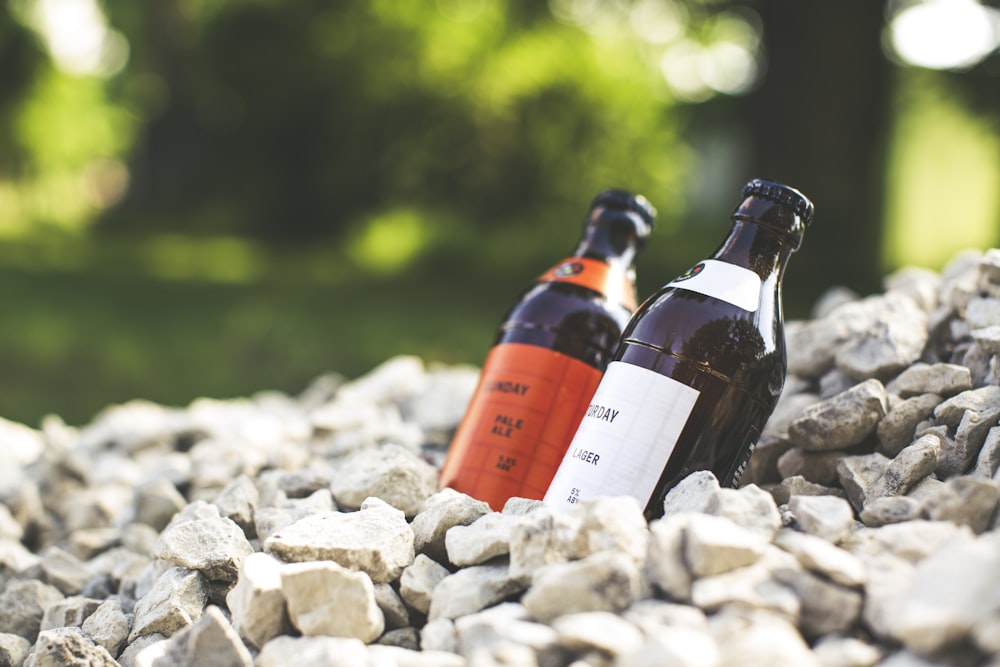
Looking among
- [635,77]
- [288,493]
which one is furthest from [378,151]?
[288,493]

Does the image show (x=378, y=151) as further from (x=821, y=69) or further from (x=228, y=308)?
(x=821, y=69)

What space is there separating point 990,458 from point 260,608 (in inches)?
51.2

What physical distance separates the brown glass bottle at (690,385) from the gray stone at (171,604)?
26.6 inches

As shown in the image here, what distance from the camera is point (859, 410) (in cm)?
210

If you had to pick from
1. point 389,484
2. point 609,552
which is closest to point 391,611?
point 609,552

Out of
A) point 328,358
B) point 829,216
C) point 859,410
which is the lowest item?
point 328,358

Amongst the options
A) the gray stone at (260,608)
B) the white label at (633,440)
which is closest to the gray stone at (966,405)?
the white label at (633,440)

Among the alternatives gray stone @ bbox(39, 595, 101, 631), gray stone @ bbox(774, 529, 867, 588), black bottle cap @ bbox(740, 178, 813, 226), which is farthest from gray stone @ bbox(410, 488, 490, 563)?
black bottle cap @ bbox(740, 178, 813, 226)

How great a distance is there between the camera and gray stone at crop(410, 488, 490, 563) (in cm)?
182

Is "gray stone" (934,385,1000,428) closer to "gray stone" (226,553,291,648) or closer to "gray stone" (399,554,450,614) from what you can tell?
"gray stone" (399,554,450,614)

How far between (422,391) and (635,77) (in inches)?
271

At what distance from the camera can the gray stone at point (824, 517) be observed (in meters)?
1.61

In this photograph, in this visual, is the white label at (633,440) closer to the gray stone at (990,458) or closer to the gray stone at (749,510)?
the gray stone at (749,510)

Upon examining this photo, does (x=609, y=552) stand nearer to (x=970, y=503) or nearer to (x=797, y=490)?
(x=970, y=503)
